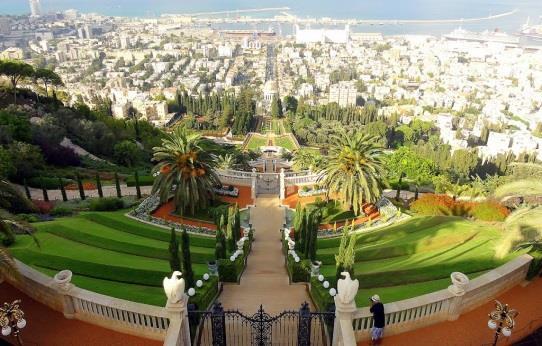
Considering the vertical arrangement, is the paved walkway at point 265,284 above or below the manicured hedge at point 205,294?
below

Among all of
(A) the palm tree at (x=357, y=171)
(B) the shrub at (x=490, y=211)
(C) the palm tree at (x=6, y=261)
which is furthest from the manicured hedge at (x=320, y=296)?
(B) the shrub at (x=490, y=211)

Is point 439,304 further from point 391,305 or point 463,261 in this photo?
point 463,261

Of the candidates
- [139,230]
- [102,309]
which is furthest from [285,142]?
[102,309]

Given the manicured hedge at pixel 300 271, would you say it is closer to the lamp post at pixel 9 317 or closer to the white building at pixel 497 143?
the lamp post at pixel 9 317

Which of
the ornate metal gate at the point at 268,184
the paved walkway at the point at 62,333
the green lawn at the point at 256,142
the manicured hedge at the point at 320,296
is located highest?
the paved walkway at the point at 62,333

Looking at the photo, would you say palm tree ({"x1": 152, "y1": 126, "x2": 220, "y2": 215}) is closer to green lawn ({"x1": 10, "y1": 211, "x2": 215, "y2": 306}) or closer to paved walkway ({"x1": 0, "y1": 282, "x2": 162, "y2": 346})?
green lawn ({"x1": 10, "y1": 211, "x2": 215, "y2": 306})

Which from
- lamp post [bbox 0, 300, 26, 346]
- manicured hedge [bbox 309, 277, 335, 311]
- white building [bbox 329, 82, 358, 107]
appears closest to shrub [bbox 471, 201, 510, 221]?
manicured hedge [bbox 309, 277, 335, 311]

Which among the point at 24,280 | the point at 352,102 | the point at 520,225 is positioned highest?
the point at 520,225

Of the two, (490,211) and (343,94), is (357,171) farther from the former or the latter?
(343,94)

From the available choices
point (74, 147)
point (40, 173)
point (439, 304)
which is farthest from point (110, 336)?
point (74, 147)
